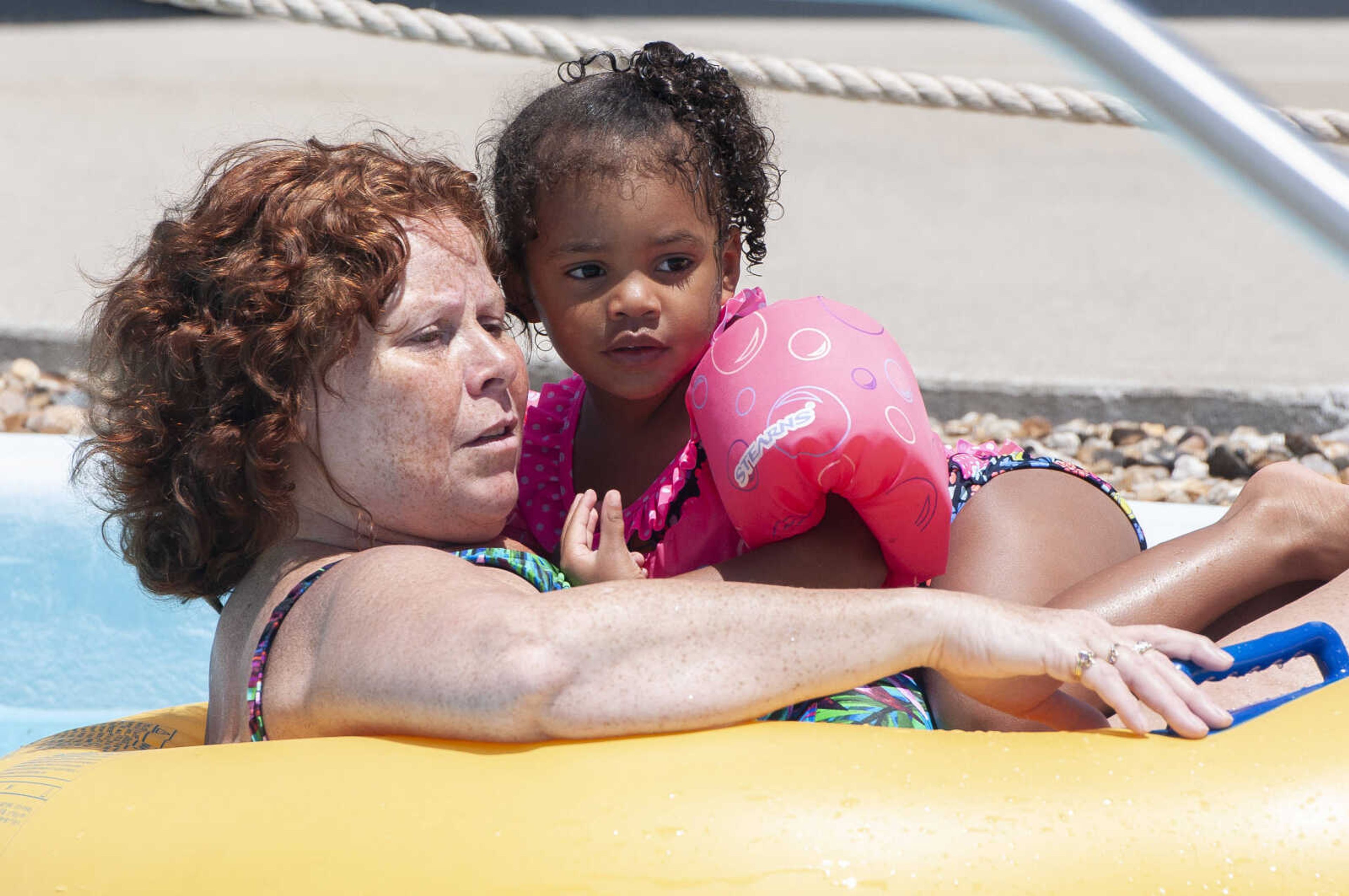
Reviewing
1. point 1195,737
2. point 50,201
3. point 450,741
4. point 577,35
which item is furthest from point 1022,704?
point 50,201

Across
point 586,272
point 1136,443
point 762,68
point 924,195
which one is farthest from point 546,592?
point 924,195

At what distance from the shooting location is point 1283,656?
1.61 meters

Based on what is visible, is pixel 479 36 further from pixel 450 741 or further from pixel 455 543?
pixel 450 741

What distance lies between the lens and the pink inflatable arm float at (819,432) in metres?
1.84

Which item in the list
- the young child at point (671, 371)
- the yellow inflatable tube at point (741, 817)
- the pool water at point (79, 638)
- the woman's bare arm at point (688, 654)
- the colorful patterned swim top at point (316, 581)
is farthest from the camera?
the pool water at point (79, 638)

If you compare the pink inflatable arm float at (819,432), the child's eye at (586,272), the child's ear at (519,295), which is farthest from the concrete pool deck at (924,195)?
the pink inflatable arm float at (819,432)

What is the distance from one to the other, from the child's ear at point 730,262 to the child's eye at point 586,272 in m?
0.25

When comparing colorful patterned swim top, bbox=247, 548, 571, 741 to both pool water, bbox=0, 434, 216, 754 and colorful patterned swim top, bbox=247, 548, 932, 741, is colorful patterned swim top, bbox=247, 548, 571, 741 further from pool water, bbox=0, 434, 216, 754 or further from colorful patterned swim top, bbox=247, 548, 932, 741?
pool water, bbox=0, 434, 216, 754

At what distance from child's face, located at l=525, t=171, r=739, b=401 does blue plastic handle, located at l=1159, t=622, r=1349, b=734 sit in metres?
0.95

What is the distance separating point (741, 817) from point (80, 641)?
9.51ft

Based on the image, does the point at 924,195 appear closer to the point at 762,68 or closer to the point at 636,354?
the point at 762,68

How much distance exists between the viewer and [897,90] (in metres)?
3.79

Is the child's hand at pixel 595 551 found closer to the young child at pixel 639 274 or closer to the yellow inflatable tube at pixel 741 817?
the young child at pixel 639 274

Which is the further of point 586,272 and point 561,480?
point 561,480
